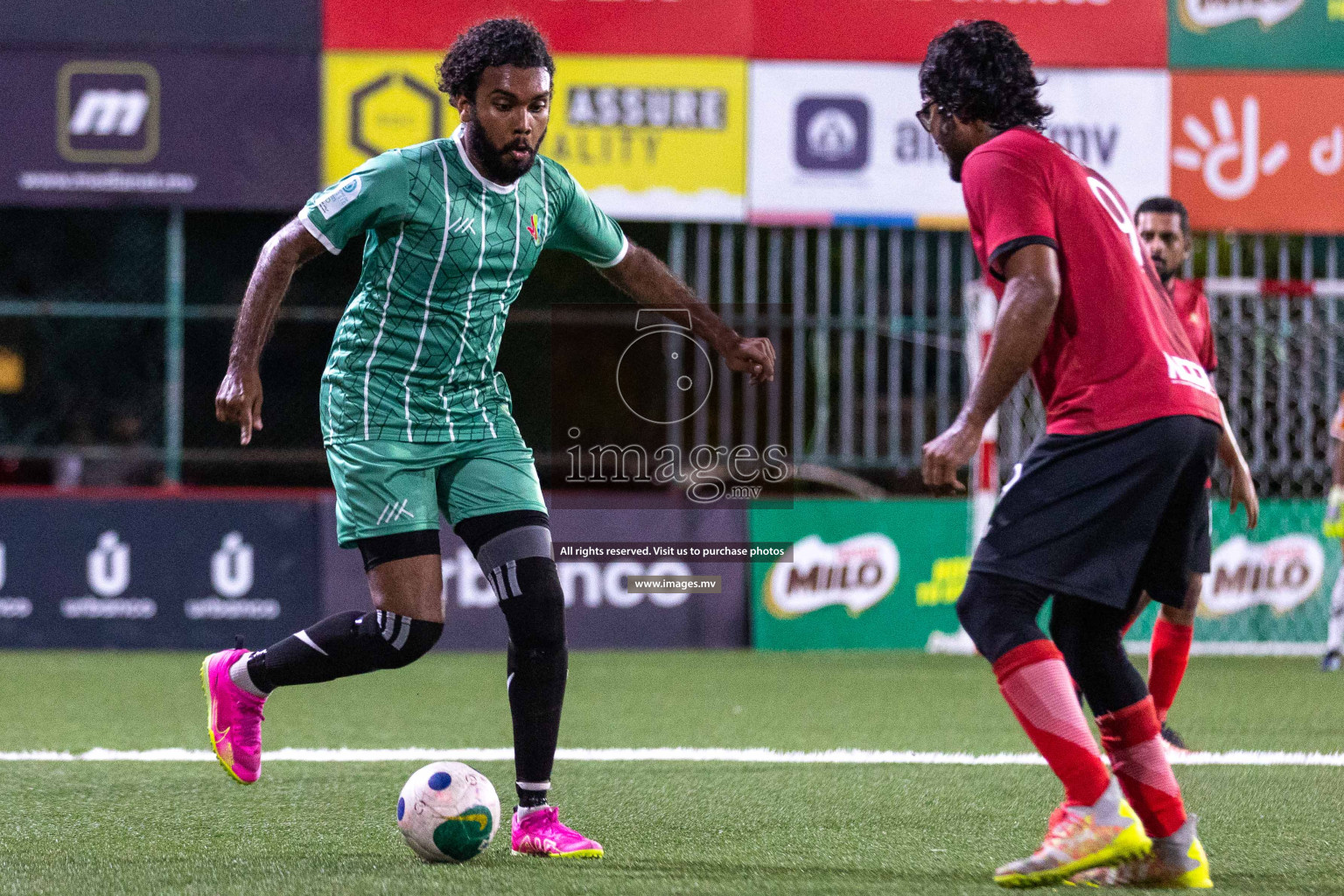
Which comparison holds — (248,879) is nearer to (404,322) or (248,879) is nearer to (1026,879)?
(404,322)

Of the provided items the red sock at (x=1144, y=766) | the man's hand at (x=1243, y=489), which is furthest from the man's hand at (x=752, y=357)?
the man's hand at (x=1243, y=489)

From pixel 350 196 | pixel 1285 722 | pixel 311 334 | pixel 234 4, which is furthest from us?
pixel 311 334

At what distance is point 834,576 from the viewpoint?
36.0 ft

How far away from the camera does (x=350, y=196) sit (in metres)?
4.29

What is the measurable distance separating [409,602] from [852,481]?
7.16 meters

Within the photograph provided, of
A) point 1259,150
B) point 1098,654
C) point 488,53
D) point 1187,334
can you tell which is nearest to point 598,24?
point 1259,150

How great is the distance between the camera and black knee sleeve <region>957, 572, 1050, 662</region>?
3.78 meters

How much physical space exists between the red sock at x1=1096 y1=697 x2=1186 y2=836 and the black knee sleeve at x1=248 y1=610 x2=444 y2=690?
1739mm

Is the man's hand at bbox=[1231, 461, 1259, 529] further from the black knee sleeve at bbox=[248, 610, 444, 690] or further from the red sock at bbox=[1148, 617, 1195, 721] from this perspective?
the black knee sleeve at bbox=[248, 610, 444, 690]

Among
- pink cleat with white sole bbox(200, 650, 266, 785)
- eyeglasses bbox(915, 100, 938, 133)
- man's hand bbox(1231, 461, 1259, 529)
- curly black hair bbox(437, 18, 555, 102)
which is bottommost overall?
pink cleat with white sole bbox(200, 650, 266, 785)

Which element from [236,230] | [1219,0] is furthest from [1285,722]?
[236,230]

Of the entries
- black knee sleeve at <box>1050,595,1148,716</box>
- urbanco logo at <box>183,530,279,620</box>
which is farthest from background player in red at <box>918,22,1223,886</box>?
urbanco logo at <box>183,530,279,620</box>

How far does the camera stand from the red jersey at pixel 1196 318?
20.7 ft

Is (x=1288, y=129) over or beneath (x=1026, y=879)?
over
